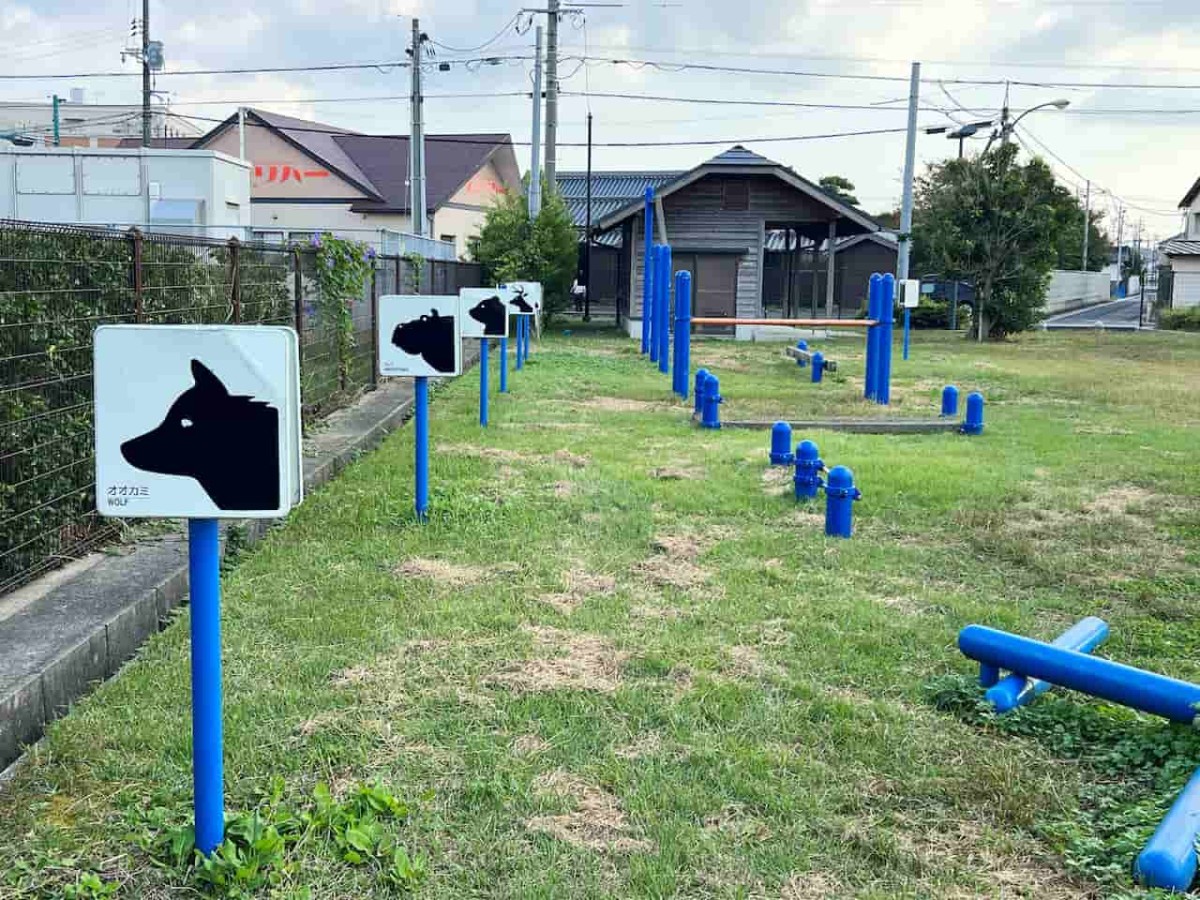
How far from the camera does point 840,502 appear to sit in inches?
243

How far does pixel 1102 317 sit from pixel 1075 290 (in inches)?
433

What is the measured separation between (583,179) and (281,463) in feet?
150

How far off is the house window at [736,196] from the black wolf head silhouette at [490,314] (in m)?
18.6

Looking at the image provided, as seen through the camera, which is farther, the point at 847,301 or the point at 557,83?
the point at 847,301

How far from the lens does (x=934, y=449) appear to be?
9.47 metres

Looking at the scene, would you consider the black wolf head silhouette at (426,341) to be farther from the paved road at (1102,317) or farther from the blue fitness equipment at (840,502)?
the paved road at (1102,317)

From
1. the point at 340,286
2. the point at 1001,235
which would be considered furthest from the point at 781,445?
the point at 1001,235

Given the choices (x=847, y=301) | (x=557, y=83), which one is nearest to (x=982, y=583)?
(x=557, y=83)

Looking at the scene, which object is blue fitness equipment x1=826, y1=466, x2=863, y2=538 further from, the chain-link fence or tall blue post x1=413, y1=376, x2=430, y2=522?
the chain-link fence

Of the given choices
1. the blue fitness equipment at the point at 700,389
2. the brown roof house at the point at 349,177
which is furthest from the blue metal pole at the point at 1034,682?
the brown roof house at the point at 349,177

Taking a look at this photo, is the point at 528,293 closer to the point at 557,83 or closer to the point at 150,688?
the point at 150,688

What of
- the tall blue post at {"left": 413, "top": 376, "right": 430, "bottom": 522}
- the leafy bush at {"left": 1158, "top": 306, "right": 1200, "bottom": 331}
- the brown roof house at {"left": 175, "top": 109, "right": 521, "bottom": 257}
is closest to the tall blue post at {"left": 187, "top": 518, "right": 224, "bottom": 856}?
the tall blue post at {"left": 413, "top": 376, "right": 430, "bottom": 522}

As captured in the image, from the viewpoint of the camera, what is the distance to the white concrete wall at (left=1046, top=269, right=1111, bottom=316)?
52.7 m

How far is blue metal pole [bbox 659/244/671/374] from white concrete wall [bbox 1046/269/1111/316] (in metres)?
→ 36.2
